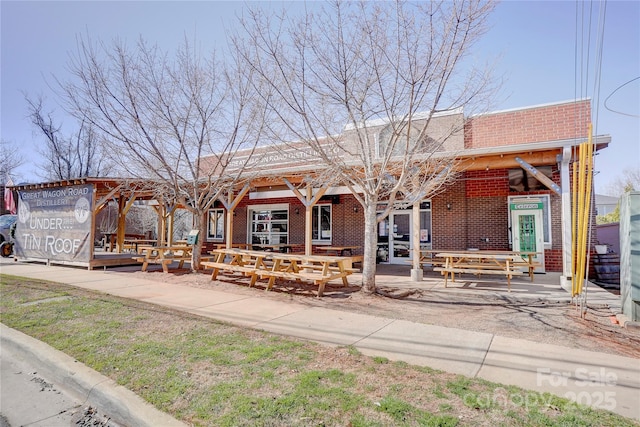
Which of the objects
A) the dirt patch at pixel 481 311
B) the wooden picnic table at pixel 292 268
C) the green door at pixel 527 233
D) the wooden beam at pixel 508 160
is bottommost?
the dirt patch at pixel 481 311

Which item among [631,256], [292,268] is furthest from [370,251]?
[631,256]

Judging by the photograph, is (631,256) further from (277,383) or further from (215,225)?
(215,225)

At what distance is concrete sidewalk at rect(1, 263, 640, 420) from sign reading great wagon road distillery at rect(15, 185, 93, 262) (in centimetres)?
652

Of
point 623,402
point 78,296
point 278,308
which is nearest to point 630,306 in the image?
point 623,402

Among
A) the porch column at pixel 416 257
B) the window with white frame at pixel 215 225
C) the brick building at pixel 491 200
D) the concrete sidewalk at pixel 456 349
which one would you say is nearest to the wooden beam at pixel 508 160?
the brick building at pixel 491 200

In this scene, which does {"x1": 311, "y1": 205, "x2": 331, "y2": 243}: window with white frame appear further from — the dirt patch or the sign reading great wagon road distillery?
the sign reading great wagon road distillery

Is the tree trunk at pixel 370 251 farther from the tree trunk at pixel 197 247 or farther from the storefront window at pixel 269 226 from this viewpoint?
Result: the storefront window at pixel 269 226

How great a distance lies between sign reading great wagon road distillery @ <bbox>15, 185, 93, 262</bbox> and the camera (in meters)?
11.4

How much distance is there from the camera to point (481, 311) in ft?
19.6

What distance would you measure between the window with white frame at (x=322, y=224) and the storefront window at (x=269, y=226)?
1.49 meters

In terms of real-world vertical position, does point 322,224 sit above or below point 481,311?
above

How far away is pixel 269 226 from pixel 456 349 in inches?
522

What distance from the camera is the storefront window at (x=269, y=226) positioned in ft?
53.1

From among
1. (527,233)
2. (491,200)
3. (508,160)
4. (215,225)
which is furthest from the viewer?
(215,225)
